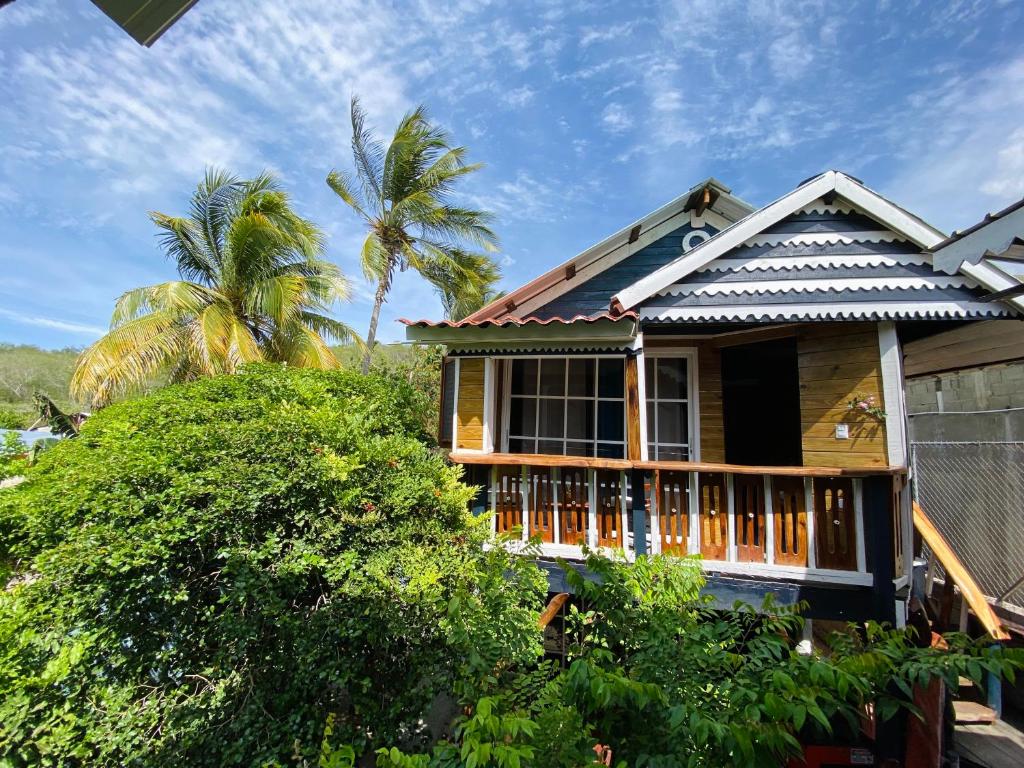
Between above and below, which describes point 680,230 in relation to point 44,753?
above

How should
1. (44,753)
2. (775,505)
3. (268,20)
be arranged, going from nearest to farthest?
(268,20) < (44,753) < (775,505)

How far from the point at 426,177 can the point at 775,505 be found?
1315 centimetres

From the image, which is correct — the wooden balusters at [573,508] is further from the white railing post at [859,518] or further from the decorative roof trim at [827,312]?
the white railing post at [859,518]

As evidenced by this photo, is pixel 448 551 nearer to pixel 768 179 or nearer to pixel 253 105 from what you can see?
pixel 253 105

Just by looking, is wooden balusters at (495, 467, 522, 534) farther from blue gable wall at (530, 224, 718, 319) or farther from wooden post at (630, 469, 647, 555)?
blue gable wall at (530, 224, 718, 319)

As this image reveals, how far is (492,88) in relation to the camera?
6.54 m

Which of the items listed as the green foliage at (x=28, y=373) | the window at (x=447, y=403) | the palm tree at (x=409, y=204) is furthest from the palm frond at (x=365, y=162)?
the green foliage at (x=28, y=373)

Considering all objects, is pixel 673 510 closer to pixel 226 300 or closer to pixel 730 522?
pixel 730 522

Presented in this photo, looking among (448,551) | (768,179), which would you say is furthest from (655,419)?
(768,179)

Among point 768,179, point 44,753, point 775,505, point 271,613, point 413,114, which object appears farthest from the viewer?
point 413,114

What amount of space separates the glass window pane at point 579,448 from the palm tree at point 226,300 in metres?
7.51

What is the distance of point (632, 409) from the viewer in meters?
4.18

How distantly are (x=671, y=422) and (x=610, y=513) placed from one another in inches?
78.9

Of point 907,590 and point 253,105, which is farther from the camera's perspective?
point 253,105
